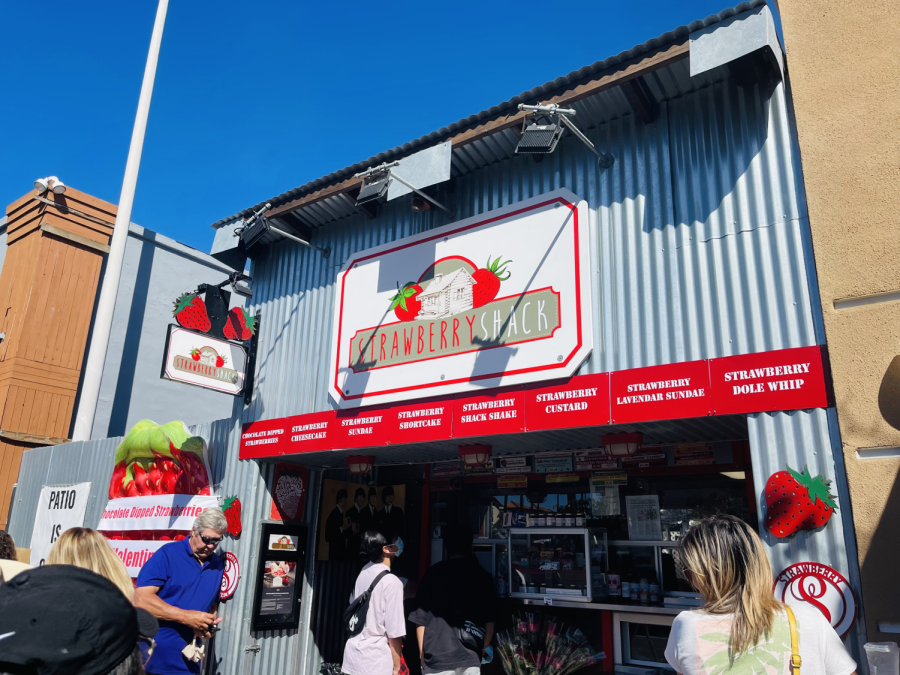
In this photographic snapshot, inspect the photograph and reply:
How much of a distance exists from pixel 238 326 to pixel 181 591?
3.99 meters

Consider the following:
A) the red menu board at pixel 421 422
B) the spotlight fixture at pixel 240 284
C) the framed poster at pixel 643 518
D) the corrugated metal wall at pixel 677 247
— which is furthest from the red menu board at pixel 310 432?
the framed poster at pixel 643 518

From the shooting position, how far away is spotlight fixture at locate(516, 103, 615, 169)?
552 cm

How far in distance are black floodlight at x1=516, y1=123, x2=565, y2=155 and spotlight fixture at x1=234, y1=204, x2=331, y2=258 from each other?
3250 millimetres

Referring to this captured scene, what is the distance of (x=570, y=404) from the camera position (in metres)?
5.39

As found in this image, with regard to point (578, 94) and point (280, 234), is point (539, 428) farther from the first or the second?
point (280, 234)

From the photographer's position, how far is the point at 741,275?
16.2 feet

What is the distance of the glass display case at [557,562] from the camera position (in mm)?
6640

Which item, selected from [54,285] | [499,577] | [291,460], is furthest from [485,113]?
[54,285]

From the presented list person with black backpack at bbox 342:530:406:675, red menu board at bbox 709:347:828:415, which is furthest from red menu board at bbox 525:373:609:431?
person with black backpack at bbox 342:530:406:675

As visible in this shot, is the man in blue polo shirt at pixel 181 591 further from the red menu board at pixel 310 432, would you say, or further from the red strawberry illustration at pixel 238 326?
the red strawberry illustration at pixel 238 326

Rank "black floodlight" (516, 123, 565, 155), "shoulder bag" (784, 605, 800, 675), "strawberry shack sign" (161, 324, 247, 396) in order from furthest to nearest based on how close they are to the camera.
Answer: "strawberry shack sign" (161, 324, 247, 396)
"black floodlight" (516, 123, 565, 155)
"shoulder bag" (784, 605, 800, 675)

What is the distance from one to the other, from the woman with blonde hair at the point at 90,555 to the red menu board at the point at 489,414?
3110 millimetres

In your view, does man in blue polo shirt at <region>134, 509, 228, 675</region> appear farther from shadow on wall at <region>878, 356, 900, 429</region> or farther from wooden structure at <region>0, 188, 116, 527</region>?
wooden structure at <region>0, 188, 116, 527</region>

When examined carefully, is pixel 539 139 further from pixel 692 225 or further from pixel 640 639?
pixel 640 639
